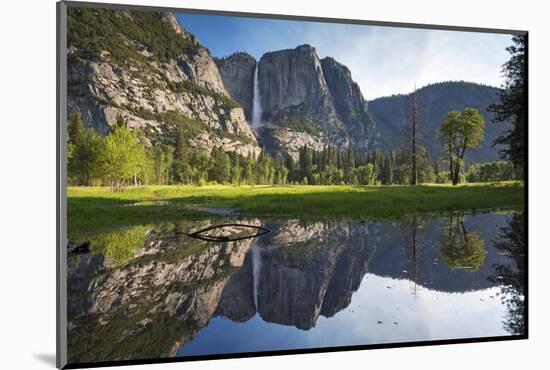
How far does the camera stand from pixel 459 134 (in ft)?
26.5

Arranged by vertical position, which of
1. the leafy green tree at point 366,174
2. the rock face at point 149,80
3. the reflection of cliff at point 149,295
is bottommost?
the reflection of cliff at point 149,295

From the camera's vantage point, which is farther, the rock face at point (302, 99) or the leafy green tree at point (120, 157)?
the rock face at point (302, 99)

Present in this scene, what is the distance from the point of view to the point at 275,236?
7.28m

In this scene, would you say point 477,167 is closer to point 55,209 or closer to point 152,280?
point 152,280

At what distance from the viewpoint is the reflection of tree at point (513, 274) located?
25.9 ft

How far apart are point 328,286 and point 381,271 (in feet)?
2.58

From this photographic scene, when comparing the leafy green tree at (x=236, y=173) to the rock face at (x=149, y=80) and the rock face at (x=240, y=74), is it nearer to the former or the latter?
the rock face at (x=149, y=80)

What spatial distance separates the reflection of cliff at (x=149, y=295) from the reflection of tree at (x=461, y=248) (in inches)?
115

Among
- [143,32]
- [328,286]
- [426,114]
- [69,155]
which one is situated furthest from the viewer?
[426,114]

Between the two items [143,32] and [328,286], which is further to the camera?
[328,286]

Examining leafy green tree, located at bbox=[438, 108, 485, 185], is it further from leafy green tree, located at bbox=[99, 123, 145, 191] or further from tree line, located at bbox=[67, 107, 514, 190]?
leafy green tree, located at bbox=[99, 123, 145, 191]

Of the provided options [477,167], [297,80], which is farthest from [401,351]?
[297,80]

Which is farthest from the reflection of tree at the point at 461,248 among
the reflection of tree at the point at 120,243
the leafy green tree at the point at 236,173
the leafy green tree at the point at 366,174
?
the reflection of tree at the point at 120,243

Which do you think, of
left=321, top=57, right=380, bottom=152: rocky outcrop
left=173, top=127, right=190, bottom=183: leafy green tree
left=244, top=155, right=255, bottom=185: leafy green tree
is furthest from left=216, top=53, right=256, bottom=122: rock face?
left=321, top=57, right=380, bottom=152: rocky outcrop
